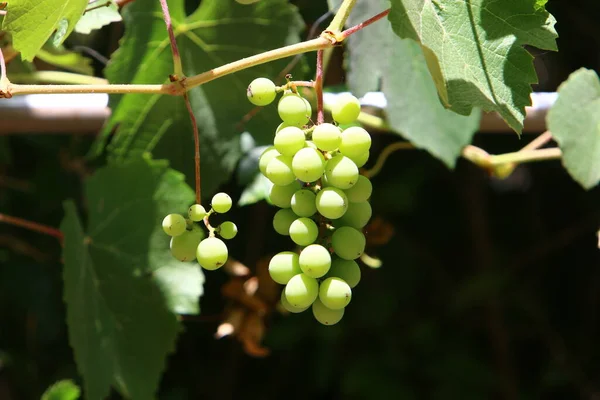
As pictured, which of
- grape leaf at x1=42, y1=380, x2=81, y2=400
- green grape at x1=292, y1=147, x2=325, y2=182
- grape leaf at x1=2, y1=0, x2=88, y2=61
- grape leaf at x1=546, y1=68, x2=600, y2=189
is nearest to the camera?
green grape at x1=292, y1=147, x2=325, y2=182

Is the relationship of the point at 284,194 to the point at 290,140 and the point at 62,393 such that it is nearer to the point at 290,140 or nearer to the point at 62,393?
the point at 290,140

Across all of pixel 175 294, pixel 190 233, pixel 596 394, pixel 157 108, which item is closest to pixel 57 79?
pixel 157 108

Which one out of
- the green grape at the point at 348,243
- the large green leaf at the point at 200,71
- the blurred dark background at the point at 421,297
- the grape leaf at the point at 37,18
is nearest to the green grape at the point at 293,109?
the green grape at the point at 348,243

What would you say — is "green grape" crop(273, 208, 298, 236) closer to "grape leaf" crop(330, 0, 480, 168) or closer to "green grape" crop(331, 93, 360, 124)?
"green grape" crop(331, 93, 360, 124)

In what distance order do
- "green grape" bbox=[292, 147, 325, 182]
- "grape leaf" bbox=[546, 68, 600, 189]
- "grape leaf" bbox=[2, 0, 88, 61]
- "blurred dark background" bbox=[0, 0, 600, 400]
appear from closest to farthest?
1. "green grape" bbox=[292, 147, 325, 182]
2. "grape leaf" bbox=[2, 0, 88, 61]
3. "grape leaf" bbox=[546, 68, 600, 189]
4. "blurred dark background" bbox=[0, 0, 600, 400]

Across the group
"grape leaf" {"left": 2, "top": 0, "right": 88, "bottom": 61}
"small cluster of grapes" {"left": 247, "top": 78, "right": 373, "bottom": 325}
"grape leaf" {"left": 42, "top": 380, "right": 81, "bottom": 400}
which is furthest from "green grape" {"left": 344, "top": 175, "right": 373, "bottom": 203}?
"grape leaf" {"left": 42, "top": 380, "right": 81, "bottom": 400}

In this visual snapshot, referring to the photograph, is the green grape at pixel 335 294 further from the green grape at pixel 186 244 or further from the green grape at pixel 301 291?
the green grape at pixel 186 244
